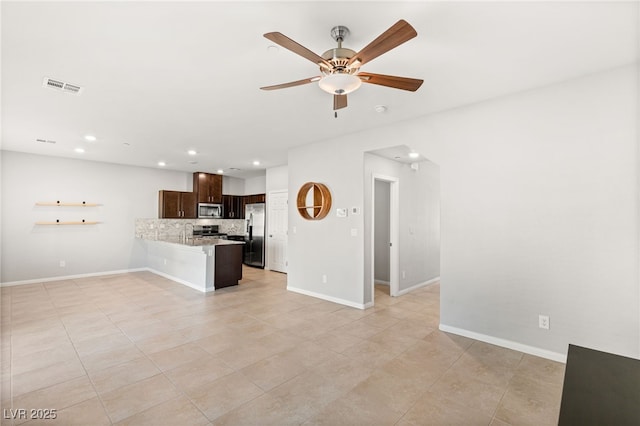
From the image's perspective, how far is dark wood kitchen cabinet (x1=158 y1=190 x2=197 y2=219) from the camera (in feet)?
25.7

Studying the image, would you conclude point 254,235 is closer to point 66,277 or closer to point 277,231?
point 277,231

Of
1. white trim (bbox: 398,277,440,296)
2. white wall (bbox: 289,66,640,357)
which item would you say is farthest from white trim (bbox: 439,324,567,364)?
white trim (bbox: 398,277,440,296)

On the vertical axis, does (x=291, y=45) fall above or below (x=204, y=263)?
above

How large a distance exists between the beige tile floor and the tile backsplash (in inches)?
126

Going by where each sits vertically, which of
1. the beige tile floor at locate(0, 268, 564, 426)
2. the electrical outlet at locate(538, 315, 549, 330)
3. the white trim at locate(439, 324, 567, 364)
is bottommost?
the beige tile floor at locate(0, 268, 564, 426)

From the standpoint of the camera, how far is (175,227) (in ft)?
27.1

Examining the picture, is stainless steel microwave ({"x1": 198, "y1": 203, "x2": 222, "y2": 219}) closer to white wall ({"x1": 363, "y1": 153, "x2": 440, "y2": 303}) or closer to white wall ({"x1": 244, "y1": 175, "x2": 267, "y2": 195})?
white wall ({"x1": 244, "y1": 175, "x2": 267, "y2": 195})

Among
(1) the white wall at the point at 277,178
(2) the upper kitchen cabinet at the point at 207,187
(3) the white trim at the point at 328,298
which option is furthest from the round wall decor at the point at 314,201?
(2) the upper kitchen cabinet at the point at 207,187

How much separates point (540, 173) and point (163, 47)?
3618 mm

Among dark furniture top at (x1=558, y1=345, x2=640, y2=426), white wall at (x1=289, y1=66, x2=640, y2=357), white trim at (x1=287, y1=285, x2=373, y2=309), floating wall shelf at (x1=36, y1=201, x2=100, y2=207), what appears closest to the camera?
dark furniture top at (x1=558, y1=345, x2=640, y2=426)

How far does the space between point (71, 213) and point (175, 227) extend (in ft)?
7.39

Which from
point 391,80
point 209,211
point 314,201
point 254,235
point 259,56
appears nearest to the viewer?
point 391,80

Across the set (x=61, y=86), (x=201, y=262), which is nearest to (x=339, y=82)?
(x=61, y=86)

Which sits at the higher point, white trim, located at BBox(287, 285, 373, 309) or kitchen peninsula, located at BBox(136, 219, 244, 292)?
kitchen peninsula, located at BBox(136, 219, 244, 292)
